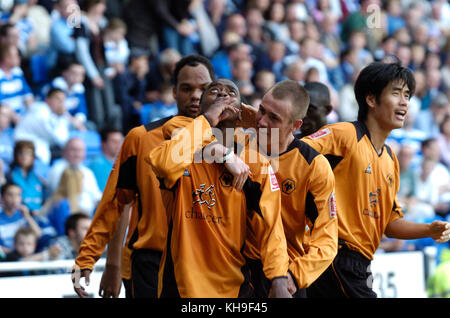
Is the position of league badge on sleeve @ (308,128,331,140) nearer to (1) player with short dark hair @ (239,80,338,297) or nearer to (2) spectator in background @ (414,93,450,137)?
(1) player with short dark hair @ (239,80,338,297)

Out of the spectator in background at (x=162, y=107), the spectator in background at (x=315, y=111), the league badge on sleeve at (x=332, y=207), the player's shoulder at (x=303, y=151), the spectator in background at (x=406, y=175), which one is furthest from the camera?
the spectator in background at (x=406, y=175)

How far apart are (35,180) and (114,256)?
3267 mm

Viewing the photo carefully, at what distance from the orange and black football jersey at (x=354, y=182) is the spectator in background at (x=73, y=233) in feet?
11.7

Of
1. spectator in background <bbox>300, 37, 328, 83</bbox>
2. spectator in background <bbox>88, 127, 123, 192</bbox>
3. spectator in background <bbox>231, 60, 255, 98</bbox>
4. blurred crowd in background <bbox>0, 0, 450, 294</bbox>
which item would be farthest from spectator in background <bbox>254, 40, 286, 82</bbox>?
spectator in background <bbox>88, 127, 123, 192</bbox>

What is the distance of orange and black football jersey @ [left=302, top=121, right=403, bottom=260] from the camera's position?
476 centimetres

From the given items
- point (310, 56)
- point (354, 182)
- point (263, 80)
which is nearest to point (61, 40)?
point (263, 80)

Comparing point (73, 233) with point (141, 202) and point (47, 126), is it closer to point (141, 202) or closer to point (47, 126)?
point (47, 126)

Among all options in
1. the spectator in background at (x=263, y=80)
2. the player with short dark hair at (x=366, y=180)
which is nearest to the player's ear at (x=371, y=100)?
the player with short dark hair at (x=366, y=180)

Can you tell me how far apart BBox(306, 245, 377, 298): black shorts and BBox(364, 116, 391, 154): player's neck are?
2.81ft

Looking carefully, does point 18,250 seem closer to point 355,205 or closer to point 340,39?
point 355,205

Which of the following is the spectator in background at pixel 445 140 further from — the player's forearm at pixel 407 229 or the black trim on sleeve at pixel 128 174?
the black trim on sleeve at pixel 128 174

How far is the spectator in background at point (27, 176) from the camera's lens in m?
7.74

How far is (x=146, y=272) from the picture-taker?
4.79m

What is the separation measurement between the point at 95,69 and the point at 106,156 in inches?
63.0
